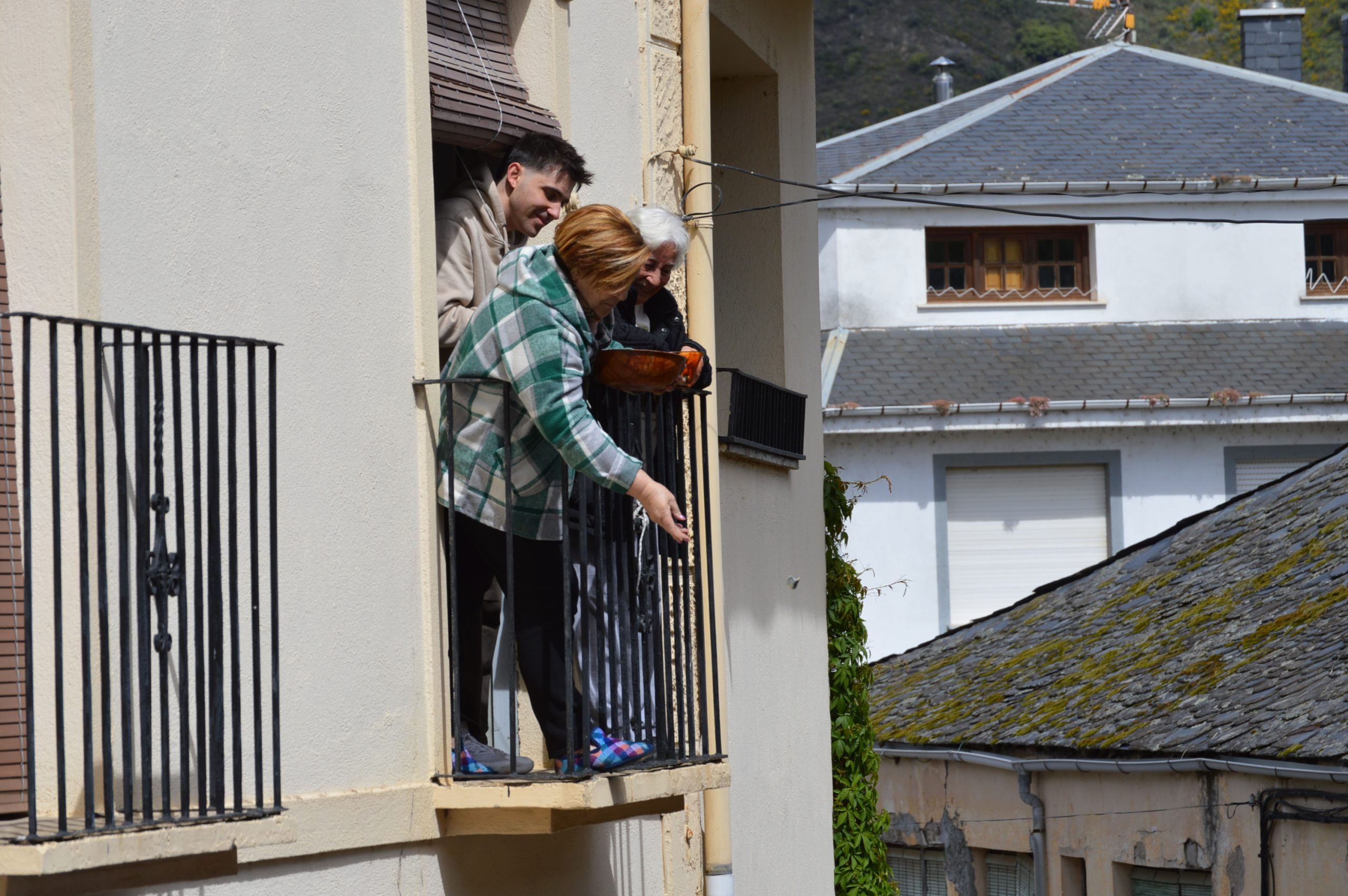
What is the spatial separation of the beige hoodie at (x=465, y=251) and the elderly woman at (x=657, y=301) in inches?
15.9

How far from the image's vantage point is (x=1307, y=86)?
91.5 ft

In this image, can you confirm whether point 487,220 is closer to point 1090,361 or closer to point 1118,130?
point 1090,361

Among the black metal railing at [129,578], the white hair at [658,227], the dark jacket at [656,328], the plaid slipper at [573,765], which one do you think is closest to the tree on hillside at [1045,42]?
the dark jacket at [656,328]

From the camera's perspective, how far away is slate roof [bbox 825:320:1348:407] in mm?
23312

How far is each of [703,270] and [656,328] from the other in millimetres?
1964

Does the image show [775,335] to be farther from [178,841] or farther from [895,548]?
[895,548]

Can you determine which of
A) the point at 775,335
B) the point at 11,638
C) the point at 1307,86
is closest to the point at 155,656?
the point at 11,638

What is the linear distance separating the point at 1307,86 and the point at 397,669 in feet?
81.9

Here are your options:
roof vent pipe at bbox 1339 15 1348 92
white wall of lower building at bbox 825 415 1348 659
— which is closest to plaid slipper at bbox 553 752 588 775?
white wall of lower building at bbox 825 415 1348 659

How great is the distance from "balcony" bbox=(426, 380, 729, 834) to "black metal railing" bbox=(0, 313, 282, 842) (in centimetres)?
89

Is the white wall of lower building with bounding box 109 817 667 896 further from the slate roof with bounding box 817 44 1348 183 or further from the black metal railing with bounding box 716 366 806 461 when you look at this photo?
the slate roof with bounding box 817 44 1348 183

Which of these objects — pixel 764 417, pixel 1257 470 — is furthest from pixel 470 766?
pixel 1257 470

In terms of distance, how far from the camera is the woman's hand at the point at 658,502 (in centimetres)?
520

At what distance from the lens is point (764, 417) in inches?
368
